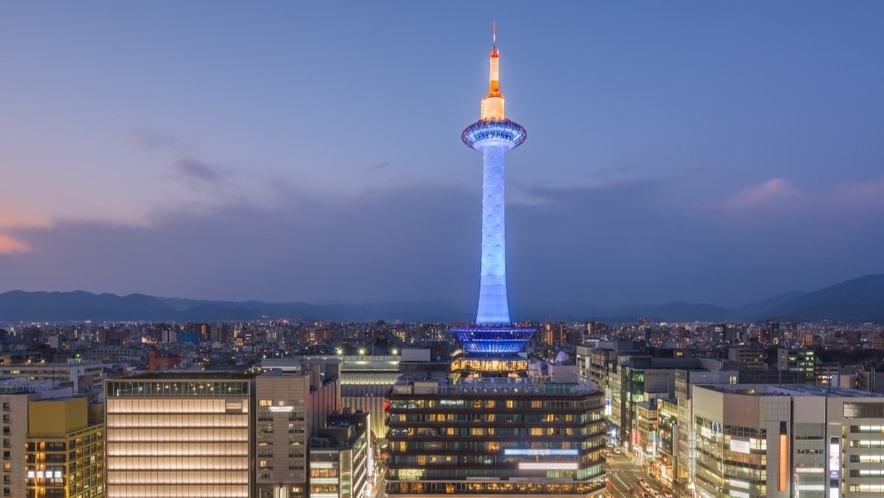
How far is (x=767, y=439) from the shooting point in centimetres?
6844

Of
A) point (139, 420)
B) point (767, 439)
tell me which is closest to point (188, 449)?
point (139, 420)

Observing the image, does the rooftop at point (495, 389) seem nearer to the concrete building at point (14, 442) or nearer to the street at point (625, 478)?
the street at point (625, 478)

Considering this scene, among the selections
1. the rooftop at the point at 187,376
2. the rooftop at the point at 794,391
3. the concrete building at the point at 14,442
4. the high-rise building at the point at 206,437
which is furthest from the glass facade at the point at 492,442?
the concrete building at the point at 14,442

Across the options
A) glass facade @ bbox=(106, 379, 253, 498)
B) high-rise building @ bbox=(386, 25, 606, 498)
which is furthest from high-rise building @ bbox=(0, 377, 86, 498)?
high-rise building @ bbox=(386, 25, 606, 498)

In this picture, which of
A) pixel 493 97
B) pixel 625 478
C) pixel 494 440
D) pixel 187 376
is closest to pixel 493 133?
pixel 493 97

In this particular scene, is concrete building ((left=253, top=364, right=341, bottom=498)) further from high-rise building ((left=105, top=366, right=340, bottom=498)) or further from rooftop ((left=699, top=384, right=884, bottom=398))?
rooftop ((left=699, top=384, right=884, bottom=398))

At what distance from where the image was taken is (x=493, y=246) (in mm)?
134000

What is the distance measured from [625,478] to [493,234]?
52.2 m

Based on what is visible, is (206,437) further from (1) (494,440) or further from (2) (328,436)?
(1) (494,440)

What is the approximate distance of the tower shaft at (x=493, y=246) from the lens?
430ft

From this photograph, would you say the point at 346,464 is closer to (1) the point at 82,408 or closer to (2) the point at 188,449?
(2) the point at 188,449

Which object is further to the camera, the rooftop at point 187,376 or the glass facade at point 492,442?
the glass facade at point 492,442

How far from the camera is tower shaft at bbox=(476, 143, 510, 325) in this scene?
131m

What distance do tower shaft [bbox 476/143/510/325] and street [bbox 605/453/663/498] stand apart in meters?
30.9
